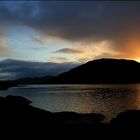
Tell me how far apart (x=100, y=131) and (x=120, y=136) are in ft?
11.3

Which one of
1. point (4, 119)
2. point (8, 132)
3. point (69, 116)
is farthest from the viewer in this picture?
point (69, 116)

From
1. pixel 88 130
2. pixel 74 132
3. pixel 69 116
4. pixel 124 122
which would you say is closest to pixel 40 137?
pixel 74 132

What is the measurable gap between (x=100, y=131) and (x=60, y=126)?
4.24m

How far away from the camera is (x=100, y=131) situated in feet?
86.8

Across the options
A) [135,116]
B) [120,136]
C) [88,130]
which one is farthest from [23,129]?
[135,116]

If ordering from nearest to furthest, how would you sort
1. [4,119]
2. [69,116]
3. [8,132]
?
[8,132] → [4,119] → [69,116]

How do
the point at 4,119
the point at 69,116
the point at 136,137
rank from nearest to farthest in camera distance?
1. the point at 136,137
2. the point at 4,119
3. the point at 69,116

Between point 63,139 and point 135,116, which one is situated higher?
point 135,116

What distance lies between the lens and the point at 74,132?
84.6 ft

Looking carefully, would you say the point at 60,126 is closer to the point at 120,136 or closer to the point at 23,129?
the point at 23,129

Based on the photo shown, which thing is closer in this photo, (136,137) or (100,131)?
(136,137)

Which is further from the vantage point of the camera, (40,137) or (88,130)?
(88,130)

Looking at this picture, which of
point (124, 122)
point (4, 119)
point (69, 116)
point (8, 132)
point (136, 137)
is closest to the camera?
point (136, 137)

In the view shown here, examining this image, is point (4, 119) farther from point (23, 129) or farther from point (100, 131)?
point (100, 131)
